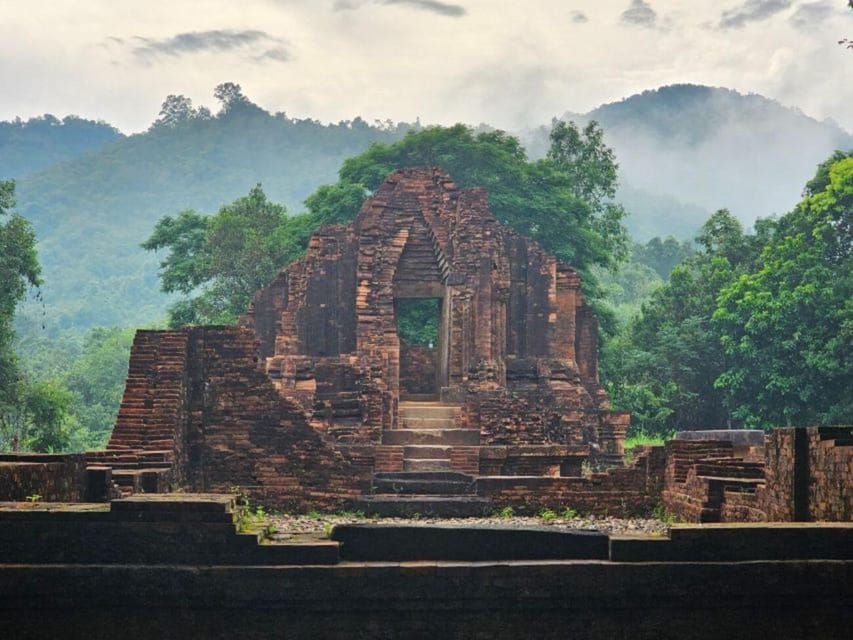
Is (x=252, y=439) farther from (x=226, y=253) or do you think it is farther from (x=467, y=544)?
(x=226, y=253)

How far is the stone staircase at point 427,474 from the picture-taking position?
60.0 feet

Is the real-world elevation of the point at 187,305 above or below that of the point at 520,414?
above

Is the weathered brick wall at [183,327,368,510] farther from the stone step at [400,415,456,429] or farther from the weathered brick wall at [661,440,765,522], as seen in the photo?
the stone step at [400,415,456,429]

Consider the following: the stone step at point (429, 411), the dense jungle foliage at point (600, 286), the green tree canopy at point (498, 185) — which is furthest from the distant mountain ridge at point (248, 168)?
the stone step at point (429, 411)

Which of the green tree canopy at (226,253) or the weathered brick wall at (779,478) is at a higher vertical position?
the green tree canopy at (226,253)

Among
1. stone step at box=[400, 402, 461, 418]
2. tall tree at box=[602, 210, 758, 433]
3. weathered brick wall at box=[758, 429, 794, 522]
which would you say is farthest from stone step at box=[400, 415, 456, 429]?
tall tree at box=[602, 210, 758, 433]

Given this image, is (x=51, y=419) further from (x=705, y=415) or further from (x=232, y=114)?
(x=232, y=114)

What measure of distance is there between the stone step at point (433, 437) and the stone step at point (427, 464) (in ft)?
3.95

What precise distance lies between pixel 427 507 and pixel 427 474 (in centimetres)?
272

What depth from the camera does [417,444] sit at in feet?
77.1

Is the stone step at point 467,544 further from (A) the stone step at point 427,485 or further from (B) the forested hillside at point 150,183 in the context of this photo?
(B) the forested hillside at point 150,183

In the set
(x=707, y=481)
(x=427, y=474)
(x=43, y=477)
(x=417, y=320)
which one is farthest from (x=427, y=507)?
(x=417, y=320)

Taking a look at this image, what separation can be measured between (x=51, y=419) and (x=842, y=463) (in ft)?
77.0

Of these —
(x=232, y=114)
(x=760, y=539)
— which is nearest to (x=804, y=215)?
(x=760, y=539)
